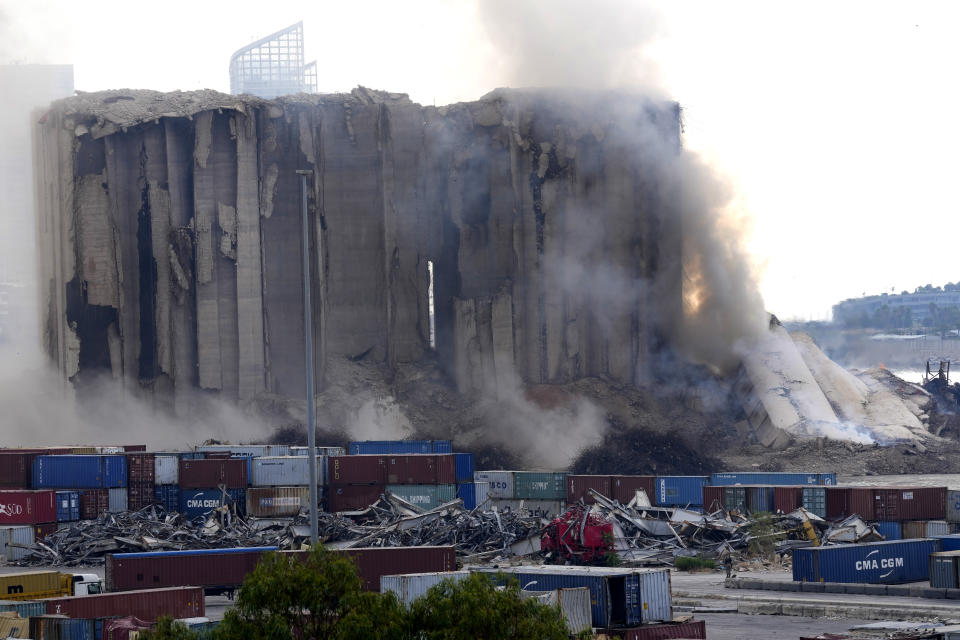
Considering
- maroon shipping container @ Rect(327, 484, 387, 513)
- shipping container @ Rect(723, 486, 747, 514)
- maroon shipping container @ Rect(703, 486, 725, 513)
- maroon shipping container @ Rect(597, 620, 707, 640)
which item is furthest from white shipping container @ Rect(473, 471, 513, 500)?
maroon shipping container @ Rect(597, 620, 707, 640)

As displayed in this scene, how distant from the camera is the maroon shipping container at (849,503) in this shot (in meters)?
55.6


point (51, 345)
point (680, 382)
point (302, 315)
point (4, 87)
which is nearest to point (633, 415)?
point (680, 382)

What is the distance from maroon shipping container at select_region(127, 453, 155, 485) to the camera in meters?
64.1

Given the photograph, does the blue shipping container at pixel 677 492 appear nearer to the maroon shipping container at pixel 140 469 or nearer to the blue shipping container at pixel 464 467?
the blue shipping container at pixel 464 467

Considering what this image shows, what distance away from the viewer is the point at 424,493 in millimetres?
63875

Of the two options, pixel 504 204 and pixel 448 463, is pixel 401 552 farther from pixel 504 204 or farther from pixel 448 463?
pixel 504 204

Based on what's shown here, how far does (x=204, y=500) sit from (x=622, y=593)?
31.0 meters

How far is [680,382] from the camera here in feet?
324

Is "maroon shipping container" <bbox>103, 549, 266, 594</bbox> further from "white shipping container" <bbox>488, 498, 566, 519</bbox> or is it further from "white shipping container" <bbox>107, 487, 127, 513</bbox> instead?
"white shipping container" <bbox>107, 487, 127, 513</bbox>

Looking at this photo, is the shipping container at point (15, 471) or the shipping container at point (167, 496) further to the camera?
the shipping container at point (15, 471)

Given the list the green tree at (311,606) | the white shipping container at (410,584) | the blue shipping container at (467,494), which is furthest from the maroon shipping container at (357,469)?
the green tree at (311,606)

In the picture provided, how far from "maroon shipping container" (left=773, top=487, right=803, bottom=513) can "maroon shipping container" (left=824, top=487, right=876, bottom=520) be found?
1.57 meters

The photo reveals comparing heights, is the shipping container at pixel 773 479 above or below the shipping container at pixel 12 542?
above

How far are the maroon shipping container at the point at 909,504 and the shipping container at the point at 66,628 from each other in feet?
105
